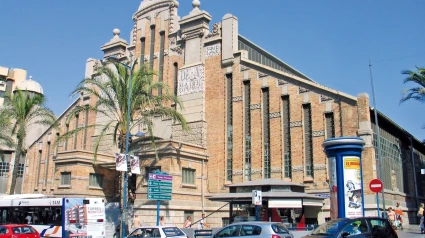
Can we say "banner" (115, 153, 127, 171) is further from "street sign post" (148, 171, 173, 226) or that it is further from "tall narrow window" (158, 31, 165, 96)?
"tall narrow window" (158, 31, 165, 96)

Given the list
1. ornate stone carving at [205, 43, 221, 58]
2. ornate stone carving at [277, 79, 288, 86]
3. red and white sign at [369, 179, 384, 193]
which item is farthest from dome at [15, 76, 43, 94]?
red and white sign at [369, 179, 384, 193]

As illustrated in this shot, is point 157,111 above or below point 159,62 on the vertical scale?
below

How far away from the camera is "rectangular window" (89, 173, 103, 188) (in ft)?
115

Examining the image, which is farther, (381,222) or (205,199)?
(205,199)

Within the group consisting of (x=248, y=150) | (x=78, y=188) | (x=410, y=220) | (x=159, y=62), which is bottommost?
(x=410, y=220)

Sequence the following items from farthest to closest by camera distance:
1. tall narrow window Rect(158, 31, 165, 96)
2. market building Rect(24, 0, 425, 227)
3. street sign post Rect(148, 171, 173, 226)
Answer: tall narrow window Rect(158, 31, 165, 96) < market building Rect(24, 0, 425, 227) < street sign post Rect(148, 171, 173, 226)

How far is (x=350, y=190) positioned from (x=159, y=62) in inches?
943

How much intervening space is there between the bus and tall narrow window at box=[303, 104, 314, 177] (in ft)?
43.0

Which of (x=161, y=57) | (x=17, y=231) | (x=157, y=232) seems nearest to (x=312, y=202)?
(x=157, y=232)

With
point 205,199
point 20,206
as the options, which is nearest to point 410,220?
point 205,199

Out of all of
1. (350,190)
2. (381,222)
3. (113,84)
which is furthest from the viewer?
(113,84)

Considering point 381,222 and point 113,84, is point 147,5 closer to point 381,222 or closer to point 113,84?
point 113,84

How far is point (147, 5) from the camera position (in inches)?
1591

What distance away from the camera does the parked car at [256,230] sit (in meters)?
15.3
